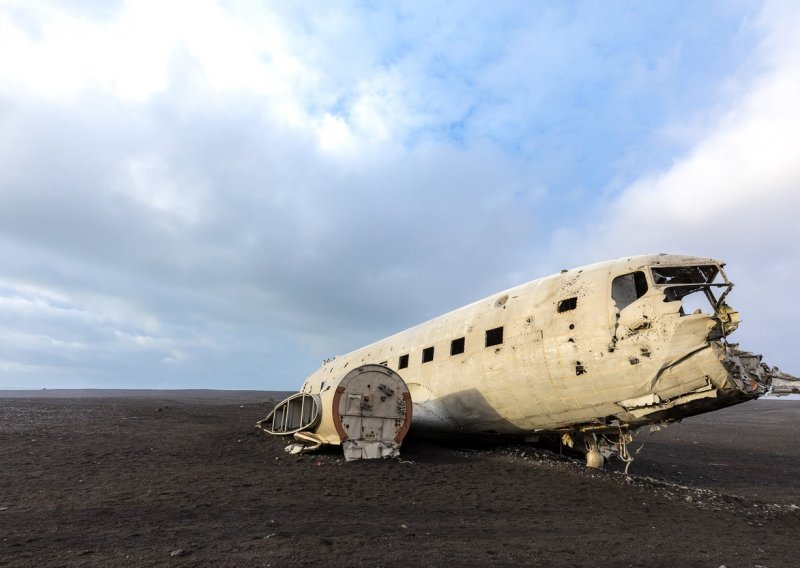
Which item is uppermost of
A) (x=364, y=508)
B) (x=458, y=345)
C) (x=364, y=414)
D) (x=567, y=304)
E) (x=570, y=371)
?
(x=567, y=304)

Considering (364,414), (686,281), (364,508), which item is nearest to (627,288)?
(686,281)

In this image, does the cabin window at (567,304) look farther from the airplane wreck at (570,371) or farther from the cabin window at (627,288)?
the cabin window at (627,288)

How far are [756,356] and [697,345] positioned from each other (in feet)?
5.06

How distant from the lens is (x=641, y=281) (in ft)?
39.1

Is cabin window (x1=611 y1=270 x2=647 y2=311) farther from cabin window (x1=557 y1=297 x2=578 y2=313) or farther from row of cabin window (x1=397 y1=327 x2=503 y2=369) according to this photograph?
row of cabin window (x1=397 y1=327 x2=503 y2=369)

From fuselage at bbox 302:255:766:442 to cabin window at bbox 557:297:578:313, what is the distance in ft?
0.10

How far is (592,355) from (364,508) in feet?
20.7

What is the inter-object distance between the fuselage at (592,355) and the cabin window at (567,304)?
0.10 feet

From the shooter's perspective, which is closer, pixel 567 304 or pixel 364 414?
pixel 567 304

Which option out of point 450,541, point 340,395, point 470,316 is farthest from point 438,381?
point 450,541

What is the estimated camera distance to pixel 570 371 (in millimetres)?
12062

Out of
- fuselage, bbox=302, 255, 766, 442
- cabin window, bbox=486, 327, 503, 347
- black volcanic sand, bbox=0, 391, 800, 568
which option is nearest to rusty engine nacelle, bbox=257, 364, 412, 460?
black volcanic sand, bbox=0, 391, 800, 568

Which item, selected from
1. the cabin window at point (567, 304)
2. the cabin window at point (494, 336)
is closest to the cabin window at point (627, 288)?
the cabin window at point (567, 304)

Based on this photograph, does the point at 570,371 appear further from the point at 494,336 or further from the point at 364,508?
the point at 364,508
